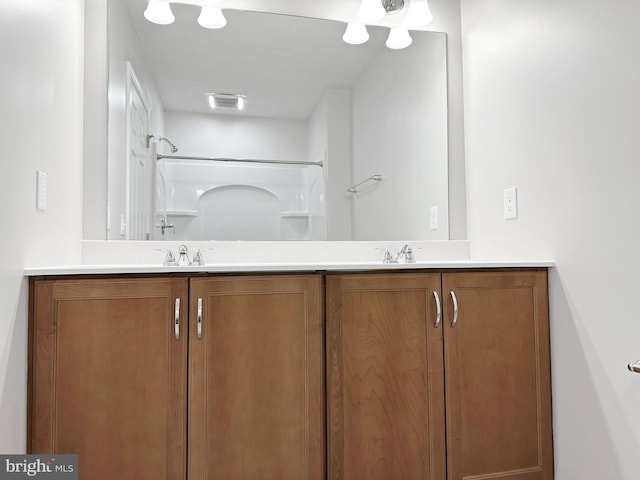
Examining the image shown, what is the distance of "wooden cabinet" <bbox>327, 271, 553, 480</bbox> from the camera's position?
1.49 meters

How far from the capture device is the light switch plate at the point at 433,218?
216 cm

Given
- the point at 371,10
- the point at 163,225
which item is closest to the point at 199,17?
the point at 371,10

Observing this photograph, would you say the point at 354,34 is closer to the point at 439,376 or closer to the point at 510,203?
the point at 510,203

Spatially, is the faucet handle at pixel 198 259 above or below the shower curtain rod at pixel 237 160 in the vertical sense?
below

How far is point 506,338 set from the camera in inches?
63.6

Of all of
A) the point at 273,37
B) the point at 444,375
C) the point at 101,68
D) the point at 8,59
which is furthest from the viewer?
the point at 273,37

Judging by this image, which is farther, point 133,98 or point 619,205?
point 133,98

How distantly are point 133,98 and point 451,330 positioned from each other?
62.1 inches

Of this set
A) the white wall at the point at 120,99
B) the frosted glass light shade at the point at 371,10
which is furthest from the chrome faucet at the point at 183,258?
the frosted glass light shade at the point at 371,10

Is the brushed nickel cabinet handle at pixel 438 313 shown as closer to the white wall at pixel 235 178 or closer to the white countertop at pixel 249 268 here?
the white countertop at pixel 249 268

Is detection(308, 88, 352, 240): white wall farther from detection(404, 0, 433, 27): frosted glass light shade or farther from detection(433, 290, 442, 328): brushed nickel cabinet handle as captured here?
detection(433, 290, 442, 328): brushed nickel cabinet handle

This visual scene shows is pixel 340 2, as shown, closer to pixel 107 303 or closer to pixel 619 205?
pixel 619 205

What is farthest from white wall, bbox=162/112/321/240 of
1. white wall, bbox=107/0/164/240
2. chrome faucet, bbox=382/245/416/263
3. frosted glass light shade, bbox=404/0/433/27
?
frosted glass light shade, bbox=404/0/433/27

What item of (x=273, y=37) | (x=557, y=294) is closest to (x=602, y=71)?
(x=557, y=294)
